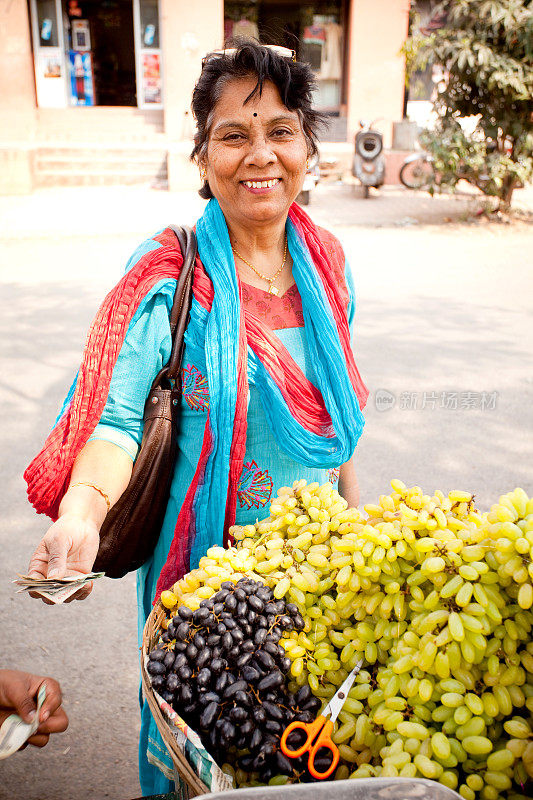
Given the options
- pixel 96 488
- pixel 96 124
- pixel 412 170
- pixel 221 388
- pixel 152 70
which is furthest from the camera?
pixel 152 70

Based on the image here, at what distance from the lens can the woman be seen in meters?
1.72

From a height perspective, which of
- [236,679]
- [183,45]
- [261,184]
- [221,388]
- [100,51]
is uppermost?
[100,51]

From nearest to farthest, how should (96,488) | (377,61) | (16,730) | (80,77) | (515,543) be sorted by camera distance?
(515,543), (16,730), (96,488), (377,61), (80,77)

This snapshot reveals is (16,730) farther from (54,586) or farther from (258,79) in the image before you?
(258,79)

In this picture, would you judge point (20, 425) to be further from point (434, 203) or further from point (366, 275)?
point (434, 203)

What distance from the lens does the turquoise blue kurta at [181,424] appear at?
5.70 ft

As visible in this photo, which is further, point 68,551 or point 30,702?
point 68,551

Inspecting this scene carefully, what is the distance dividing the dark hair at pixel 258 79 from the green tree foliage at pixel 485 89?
9.49 m

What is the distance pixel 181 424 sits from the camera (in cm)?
187

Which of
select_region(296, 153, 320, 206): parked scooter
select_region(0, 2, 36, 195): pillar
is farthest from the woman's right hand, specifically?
select_region(0, 2, 36, 195): pillar

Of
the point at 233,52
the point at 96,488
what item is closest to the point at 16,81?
the point at 233,52

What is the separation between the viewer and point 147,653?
50.9 inches

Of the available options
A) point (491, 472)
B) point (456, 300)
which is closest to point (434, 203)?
point (456, 300)

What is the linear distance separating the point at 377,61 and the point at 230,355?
17501 mm
